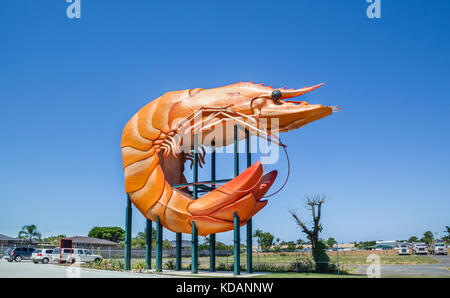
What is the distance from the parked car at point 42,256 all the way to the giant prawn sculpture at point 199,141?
14.6m

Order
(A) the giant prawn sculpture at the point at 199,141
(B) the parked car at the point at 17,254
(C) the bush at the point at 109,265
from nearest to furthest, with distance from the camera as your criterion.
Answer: (A) the giant prawn sculpture at the point at 199,141, (C) the bush at the point at 109,265, (B) the parked car at the point at 17,254

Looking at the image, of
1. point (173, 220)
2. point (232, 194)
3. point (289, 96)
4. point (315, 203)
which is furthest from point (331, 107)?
point (315, 203)


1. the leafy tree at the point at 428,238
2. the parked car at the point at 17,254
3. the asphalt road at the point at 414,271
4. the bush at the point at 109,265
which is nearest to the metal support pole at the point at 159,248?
the bush at the point at 109,265

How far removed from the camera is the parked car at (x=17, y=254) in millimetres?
30906

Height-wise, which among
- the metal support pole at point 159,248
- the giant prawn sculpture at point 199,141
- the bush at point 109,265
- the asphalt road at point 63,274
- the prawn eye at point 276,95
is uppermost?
the prawn eye at point 276,95

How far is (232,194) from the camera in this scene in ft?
53.5

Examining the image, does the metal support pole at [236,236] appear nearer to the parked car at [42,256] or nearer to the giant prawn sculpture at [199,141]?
the giant prawn sculpture at [199,141]

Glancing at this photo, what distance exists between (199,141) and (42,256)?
61.0 ft

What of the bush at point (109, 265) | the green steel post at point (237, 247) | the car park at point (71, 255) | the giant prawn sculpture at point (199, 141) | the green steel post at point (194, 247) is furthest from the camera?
the car park at point (71, 255)

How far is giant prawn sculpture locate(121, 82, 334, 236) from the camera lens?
1648 centimetres

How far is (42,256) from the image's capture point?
2967 cm

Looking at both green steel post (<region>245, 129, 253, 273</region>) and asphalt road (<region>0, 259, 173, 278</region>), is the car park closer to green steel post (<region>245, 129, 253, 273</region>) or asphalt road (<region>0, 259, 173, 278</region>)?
asphalt road (<region>0, 259, 173, 278</region>)

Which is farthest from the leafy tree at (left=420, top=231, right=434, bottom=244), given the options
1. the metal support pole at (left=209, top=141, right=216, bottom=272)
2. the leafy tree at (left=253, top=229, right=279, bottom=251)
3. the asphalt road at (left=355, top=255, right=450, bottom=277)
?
the metal support pole at (left=209, top=141, right=216, bottom=272)
